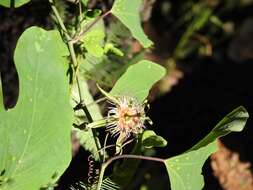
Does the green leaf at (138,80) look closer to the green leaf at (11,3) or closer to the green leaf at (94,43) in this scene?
the green leaf at (94,43)

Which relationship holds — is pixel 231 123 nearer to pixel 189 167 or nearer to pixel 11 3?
pixel 189 167

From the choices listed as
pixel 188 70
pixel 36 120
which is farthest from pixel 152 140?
pixel 188 70

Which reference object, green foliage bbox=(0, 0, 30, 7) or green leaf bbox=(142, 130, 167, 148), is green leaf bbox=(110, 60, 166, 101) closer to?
green leaf bbox=(142, 130, 167, 148)

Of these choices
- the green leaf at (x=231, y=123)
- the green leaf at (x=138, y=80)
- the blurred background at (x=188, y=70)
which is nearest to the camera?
the green leaf at (x=231, y=123)

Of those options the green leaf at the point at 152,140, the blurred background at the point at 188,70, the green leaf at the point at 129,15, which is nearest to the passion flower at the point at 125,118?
the green leaf at the point at 152,140

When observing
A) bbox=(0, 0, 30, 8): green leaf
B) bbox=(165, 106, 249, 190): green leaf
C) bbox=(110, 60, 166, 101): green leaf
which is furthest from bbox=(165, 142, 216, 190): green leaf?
bbox=(0, 0, 30, 8): green leaf

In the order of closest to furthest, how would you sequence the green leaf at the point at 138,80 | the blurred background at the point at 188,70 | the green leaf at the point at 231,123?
the green leaf at the point at 231,123
the green leaf at the point at 138,80
the blurred background at the point at 188,70
